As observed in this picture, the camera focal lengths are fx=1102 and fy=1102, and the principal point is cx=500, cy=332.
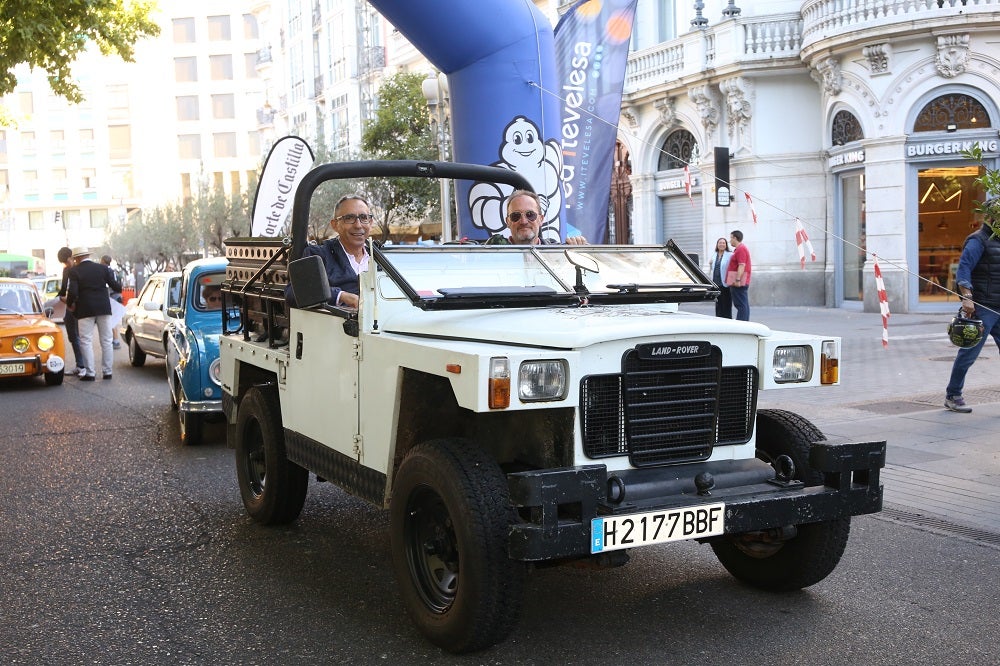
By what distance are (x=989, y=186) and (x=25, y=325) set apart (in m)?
11.9

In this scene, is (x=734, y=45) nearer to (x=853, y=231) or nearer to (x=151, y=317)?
(x=853, y=231)

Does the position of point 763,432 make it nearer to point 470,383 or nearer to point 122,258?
point 470,383

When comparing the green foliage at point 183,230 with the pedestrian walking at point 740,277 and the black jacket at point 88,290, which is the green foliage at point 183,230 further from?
the pedestrian walking at point 740,277

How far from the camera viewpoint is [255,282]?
21.7 feet

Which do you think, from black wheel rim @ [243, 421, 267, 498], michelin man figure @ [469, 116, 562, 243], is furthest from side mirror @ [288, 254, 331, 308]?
michelin man figure @ [469, 116, 562, 243]

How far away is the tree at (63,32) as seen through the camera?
14.7m

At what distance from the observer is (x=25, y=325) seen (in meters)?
14.4

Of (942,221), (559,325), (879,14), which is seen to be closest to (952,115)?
(942,221)

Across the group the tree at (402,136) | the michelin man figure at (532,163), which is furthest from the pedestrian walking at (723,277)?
the tree at (402,136)

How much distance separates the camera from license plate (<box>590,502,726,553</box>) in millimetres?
3898

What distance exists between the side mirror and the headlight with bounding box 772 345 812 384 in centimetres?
200

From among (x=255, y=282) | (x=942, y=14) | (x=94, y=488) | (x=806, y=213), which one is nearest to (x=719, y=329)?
(x=255, y=282)

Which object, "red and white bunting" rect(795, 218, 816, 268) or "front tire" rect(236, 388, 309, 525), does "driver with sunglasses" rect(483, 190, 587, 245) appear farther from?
"red and white bunting" rect(795, 218, 816, 268)

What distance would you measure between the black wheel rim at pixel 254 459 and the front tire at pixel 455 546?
2.19 metres
